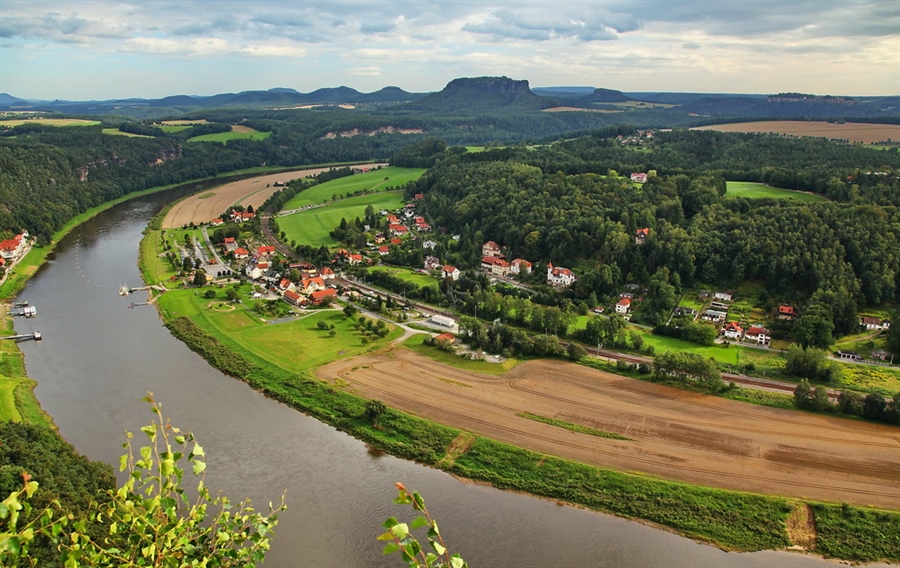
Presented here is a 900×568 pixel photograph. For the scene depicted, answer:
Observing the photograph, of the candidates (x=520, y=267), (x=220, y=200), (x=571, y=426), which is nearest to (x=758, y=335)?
(x=571, y=426)

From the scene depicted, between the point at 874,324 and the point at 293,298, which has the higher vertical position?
the point at 874,324

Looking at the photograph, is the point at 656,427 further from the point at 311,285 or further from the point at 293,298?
the point at 311,285

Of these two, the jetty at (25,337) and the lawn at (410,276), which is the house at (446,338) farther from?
the jetty at (25,337)

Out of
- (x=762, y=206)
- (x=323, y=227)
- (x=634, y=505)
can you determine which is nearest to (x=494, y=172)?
(x=323, y=227)

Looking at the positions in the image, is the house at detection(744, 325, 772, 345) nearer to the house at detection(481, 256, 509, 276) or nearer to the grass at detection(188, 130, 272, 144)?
the house at detection(481, 256, 509, 276)

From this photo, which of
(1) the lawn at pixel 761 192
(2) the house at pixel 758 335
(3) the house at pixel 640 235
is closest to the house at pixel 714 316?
(2) the house at pixel 758 335

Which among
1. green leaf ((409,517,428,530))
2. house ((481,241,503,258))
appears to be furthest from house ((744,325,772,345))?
green leaf ((409,517,428,530))
